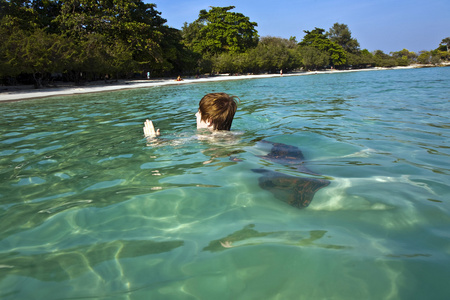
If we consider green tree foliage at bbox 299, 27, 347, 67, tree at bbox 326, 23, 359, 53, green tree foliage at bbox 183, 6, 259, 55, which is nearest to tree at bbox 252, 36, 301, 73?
green tree foliage at bbox 183, 6, 259, 55

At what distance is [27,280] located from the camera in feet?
4.99

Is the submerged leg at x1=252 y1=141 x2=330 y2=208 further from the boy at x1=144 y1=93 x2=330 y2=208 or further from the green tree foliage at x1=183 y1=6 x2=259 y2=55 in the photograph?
the green tree foliage at x1=183 y1=6 x2=259 y2=55

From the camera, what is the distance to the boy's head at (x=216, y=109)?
4.31 m

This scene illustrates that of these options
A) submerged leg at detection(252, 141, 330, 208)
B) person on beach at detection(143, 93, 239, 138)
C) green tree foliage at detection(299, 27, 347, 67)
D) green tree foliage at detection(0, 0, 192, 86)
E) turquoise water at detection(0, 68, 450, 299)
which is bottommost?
turquoise water at detection(0, 68, 450, 299)

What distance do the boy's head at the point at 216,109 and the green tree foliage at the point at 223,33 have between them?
5331 centimetres

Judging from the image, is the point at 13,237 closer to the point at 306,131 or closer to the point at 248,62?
the point at 306,131

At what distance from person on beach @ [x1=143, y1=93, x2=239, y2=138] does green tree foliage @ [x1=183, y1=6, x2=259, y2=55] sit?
5330 centimetres

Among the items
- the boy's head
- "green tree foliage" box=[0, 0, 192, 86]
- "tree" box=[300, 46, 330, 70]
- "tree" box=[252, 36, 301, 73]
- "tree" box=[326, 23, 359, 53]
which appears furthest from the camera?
"tree" box=[326, 23, 359, 53]

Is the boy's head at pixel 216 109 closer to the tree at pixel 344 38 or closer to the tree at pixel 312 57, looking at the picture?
the tree at pixel 312 57

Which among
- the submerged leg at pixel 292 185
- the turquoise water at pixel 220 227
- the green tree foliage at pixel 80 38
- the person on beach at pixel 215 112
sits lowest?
the turquoise water at pixel 220 227

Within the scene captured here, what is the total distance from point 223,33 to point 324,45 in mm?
39127

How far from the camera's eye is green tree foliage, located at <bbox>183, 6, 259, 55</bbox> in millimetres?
56656

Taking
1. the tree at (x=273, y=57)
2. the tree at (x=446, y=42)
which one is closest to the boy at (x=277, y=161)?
the tree at (x=273, y=57)

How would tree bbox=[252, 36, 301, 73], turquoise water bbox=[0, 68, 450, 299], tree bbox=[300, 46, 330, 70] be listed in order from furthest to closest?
tree bbox=[300, 46, 330, 70]
tree bbox=[252, 36, 301, 73]
turquoise water bbox=[0, 68, 450, 299]
